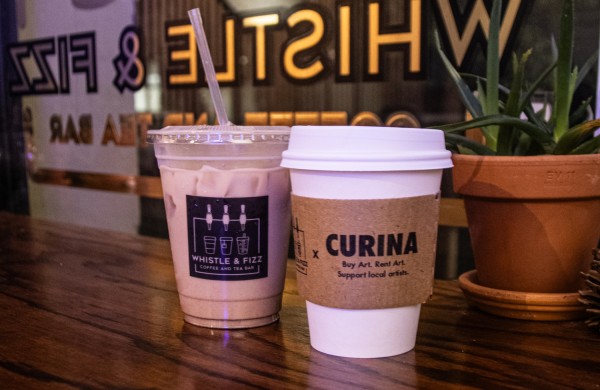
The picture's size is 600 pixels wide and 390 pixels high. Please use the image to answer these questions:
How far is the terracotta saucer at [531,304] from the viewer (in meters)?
0.88

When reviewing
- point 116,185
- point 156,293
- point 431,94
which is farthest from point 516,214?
point 116,185

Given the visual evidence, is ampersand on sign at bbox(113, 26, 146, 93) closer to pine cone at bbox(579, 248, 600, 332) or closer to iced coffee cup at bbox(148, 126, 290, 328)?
iced coffee cup at bbox(148, 126, 290, 328)

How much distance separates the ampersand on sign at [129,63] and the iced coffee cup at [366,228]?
172 cm

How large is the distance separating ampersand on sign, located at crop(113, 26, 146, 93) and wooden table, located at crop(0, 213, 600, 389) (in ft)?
4.34

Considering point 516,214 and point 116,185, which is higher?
point 516,214

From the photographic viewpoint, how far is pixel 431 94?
157cm

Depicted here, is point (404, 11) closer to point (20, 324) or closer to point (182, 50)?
point (182, 50)

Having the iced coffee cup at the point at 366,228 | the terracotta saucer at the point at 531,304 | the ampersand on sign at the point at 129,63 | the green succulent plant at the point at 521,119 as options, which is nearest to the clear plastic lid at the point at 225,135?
the iced coffee cup at the point at 366,228

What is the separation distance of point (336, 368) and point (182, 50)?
167cm

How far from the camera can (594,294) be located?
2.71 ft

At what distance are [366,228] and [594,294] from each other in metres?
0.35

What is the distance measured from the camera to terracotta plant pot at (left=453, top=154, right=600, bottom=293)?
869 mm

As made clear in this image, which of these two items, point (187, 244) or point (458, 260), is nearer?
point (187, 244)

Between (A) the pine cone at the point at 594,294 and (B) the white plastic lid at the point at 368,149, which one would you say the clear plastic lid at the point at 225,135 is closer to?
(B) the white plastic lid at the point at 368,149
